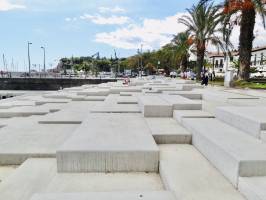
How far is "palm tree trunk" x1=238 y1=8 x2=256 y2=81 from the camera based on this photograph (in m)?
20.9

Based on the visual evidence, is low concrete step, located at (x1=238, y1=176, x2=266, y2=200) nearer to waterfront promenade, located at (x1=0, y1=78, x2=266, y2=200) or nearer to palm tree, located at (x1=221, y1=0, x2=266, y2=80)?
waterfront promenade, located at (x1=0, y1=78, x2=266, y2=200)

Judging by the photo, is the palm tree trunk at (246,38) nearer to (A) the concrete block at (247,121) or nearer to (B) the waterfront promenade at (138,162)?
(A) the concrete block at (247,121)

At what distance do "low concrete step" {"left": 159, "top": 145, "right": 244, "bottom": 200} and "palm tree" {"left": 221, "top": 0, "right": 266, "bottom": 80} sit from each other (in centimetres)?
1909

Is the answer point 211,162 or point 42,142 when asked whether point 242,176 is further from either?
point 42,142

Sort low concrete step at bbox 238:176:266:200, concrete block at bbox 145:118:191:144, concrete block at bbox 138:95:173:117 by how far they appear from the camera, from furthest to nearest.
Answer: concrete block at bbox 138:95:173:117
concrete block at bbox 145:118:191:144
low concrete step at bbox 238:176:266:200

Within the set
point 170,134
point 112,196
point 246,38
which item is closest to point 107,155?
point 112,196

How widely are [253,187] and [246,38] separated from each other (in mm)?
20728

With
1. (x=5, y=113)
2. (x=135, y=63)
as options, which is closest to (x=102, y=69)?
(x=135, y=63)

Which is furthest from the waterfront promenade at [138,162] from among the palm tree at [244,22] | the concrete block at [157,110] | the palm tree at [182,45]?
the palm tree at [182,45]

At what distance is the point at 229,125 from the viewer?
210 inches

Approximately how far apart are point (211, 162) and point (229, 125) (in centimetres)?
168

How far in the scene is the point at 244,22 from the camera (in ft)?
69.5

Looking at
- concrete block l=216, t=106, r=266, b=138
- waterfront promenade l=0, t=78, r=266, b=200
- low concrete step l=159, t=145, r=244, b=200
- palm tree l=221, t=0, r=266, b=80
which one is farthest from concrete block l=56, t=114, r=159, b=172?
palm tree l=221, t=0, r=266, b=80

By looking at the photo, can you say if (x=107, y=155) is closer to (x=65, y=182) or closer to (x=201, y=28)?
(x=65, y=182)
